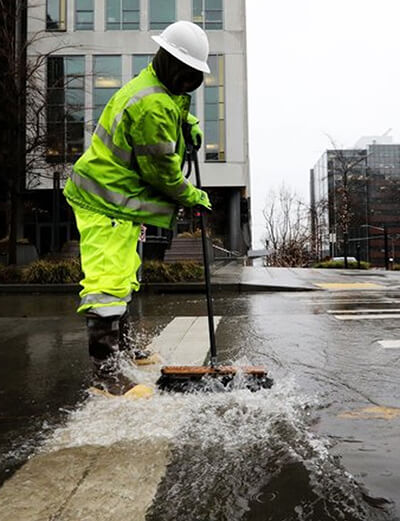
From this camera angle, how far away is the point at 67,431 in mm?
1929

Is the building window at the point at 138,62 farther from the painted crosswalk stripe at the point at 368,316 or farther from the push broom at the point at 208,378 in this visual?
the push broom at the point at 208,378

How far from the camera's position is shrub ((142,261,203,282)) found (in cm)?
970

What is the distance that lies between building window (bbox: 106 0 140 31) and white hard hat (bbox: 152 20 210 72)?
1177 inches

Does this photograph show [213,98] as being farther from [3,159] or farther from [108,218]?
[108,218]

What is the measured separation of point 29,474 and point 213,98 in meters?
29.6

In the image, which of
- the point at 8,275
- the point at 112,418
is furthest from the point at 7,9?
the point at 112,418

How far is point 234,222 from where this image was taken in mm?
32188

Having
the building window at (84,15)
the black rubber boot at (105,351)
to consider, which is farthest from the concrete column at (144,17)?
the black rubber boot at (105,351)

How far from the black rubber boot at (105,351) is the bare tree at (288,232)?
30.5m

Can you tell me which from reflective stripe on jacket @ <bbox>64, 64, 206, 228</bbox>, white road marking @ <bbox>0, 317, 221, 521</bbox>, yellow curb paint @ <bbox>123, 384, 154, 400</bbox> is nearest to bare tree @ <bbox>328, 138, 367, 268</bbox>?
reflective stripe on jacket @ <bbox>64, 64, 206, 228</bbox>

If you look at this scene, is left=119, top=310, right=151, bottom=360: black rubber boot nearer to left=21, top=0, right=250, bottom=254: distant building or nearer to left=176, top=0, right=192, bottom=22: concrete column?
left=21, top=0, right=250, bottom=254: distant building

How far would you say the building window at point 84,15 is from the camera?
2840 centimetres

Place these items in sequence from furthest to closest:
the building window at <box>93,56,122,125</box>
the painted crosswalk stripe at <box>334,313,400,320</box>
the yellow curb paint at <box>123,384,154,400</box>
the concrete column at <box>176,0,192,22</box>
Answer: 1. the concrete column at <box>176,0,192,22</box>
2. the building window at <box>93,56,122,125</box>
3. the painted crosswalk stripe at <box>334,313,400,320</box>
4. the yellow curb paint at <box>123,384,154,400</box>

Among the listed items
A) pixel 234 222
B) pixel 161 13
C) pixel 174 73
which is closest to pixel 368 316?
pixel 174 73
